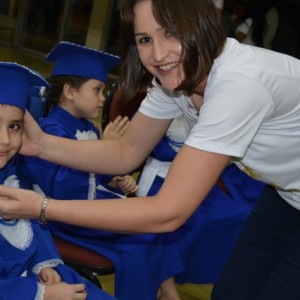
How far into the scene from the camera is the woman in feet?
4.03

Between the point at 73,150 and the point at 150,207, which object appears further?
the point at 73,150

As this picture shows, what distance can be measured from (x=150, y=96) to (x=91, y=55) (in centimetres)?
68

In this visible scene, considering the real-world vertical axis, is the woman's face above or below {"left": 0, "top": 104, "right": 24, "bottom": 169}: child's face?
above

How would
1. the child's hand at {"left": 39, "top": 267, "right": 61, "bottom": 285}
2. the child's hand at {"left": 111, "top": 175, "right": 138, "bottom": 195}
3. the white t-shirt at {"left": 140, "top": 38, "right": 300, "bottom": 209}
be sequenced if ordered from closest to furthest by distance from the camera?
the white t-shirt at {"left": 140, "top": 38, "right": 300, "bottom": 209}
the child's hand at {"left": 39, "top": 267, "right": 61, "bottom": 285}
the child's hand at {"left": 111, "top": 175, "right": 138, "bottom": 195}

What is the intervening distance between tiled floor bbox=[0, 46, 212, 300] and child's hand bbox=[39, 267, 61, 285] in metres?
0.96

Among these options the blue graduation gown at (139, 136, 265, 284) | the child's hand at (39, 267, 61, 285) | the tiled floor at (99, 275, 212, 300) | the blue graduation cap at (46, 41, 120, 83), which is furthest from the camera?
the tiled floor at (99, 275, 212, 300)

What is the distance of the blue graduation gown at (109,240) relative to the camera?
1984mm

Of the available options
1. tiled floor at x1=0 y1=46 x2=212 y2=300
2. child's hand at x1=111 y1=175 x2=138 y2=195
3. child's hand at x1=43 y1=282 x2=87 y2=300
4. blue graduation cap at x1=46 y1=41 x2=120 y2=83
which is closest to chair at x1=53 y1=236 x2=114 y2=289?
child's hand at x1=43 y1=282 x2=87 y2=300

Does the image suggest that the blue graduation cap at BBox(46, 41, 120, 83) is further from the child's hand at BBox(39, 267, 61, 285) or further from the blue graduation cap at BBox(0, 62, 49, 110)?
the child's hand at BBox(39, 267, 61, 285)

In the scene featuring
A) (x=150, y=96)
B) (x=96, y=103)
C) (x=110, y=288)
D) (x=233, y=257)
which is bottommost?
(x=110, y=288)

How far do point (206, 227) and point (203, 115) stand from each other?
123cm

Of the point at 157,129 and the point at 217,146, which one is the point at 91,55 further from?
the point at 217,146

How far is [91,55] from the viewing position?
230cm

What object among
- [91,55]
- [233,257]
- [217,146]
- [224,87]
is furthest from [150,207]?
[91,55]
